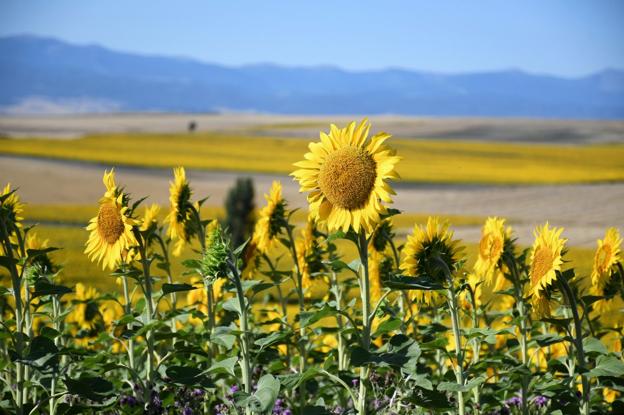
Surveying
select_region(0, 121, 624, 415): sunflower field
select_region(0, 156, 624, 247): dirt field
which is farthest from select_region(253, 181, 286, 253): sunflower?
select_region(0, 156, 624, 247): dirt field

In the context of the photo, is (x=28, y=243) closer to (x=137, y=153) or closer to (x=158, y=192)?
(x=158, y=192)

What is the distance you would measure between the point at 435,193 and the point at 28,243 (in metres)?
37.0

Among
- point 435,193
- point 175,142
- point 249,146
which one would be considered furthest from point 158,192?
point 175,142

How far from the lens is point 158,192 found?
1529 inches

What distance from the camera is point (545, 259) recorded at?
3311 mm

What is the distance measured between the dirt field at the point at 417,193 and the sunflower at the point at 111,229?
1831 cm

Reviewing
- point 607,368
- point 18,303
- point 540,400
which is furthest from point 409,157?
point 18,303

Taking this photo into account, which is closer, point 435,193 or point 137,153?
point 435,193

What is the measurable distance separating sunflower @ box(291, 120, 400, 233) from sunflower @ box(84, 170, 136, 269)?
0.82 m

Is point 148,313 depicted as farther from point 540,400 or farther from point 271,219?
point 540,400

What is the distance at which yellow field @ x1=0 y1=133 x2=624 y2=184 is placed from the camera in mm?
49812

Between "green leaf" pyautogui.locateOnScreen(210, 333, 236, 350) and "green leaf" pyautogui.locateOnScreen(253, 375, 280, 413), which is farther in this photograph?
"green leaf" pyautogui.locateOnScreen(210, 333, 236, 350)

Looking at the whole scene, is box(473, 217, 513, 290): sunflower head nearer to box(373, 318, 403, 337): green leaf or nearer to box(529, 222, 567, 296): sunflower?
box(529, 222, 567, 296): sunflower

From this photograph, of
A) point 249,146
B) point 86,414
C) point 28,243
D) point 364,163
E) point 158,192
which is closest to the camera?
point 364,163
